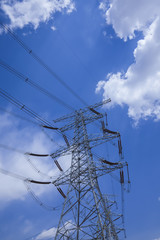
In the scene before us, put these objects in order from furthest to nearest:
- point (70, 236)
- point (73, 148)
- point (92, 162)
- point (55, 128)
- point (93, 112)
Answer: point (93, 112)
point (55, 128)
point (73, 148)
point (92, 162)
point (70, 236)

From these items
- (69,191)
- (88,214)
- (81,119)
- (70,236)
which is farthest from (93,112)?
(70,236)

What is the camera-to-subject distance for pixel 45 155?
17609mm

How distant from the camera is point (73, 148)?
16.9 meters

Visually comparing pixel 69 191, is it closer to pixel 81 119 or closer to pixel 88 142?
pixel 88 142

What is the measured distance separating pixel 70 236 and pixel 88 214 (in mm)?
1920

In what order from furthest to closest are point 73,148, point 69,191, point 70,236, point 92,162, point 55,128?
point 55,128 → point 73,148 → point 92,162 → point 69,191 → point 70,236

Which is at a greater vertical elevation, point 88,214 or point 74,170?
point 74,170

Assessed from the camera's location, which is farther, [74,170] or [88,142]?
→ [88,142]

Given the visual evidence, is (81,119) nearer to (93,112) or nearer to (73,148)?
(93,112)

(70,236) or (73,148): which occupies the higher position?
(73,148)

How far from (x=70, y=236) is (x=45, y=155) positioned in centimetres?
710

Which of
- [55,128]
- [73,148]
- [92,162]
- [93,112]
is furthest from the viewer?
[93,112]

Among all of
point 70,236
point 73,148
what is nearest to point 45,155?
point 73,148

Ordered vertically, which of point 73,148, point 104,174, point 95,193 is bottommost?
point 95,193
